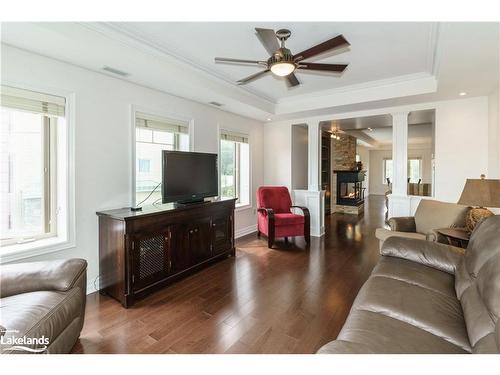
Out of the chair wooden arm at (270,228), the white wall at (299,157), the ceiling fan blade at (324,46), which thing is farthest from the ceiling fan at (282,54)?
the white wall at (299,157)

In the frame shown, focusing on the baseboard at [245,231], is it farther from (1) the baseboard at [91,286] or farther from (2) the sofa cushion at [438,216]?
(2) the sofa cushion at [438,216]

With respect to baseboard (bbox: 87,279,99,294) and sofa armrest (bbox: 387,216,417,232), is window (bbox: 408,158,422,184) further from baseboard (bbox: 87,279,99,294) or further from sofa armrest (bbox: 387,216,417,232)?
baseboard (bbox: 87,279,99,294)

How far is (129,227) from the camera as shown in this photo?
240 centimetres

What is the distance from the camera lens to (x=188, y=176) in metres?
3.24

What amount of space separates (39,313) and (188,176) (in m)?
2.04

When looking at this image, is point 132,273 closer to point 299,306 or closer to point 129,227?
point 129,227

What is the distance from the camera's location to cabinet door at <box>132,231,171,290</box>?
8.11ft

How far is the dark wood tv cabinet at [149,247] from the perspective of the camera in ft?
7.93

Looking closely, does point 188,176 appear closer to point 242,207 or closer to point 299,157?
point 242,207

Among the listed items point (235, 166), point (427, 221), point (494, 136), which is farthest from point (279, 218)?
point (494, 136)

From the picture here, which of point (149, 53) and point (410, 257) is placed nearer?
point (410, 257)
